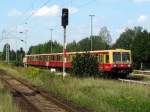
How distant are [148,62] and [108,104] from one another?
219 feet

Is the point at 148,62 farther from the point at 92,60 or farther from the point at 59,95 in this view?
the point at 59,95

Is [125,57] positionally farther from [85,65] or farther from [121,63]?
[85,65]

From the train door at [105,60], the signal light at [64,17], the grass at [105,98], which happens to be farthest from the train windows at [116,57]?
the grass at [105,98]

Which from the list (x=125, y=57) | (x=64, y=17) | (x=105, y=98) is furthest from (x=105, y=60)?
(x=105, y=98)

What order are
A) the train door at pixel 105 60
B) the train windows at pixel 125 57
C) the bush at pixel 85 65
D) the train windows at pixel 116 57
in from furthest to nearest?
the train windows at pixel 125 57, the train windows at pixel 116 57, the train door at pixel 105 60, the bush at pixel 85 65

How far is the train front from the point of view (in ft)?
139

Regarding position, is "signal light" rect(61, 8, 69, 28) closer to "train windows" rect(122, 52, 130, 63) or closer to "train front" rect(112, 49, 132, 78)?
"train front" rect(112, 49, 132, 78)

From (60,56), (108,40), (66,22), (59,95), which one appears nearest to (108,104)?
(59,95)

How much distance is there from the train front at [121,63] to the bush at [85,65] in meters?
5.17

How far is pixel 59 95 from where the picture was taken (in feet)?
79.4

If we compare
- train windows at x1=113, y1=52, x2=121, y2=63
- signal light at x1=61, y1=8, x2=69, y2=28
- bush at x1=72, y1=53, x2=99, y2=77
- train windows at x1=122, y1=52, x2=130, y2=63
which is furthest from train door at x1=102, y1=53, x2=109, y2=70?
signal light at x1=61, y1=8, x2=69, y2=28

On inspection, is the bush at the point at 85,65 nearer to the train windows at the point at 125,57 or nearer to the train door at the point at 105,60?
the train door at the point at 105,60

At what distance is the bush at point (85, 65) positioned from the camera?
3666 centimetres

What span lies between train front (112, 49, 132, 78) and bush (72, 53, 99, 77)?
5.17 m
